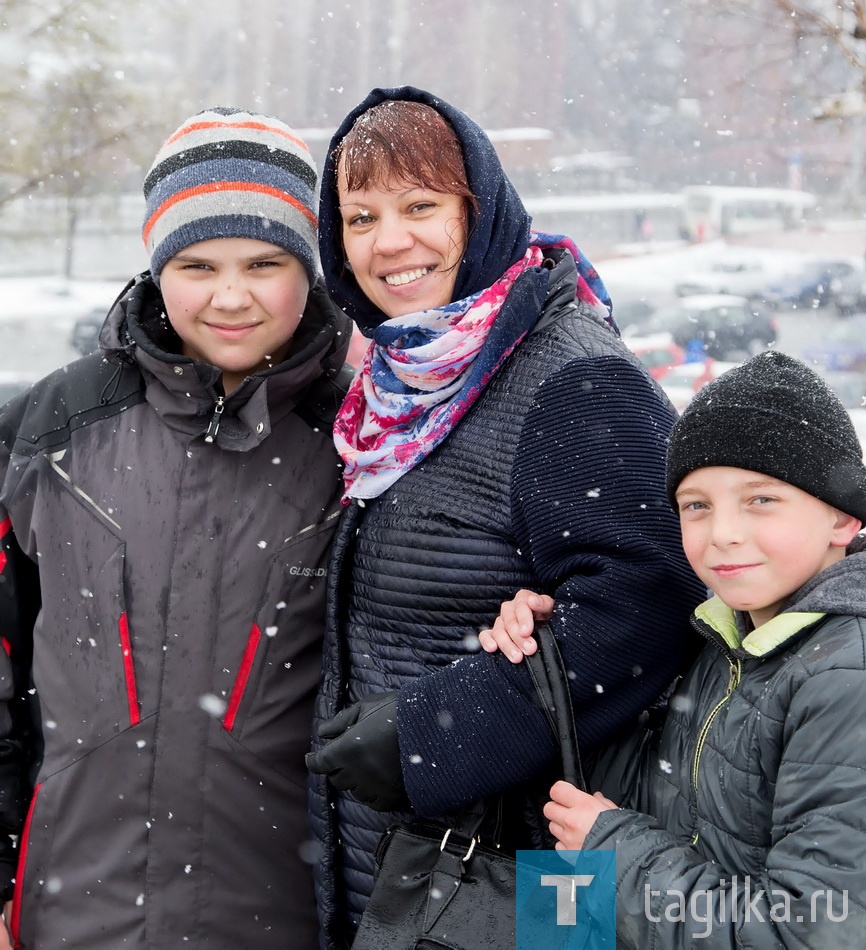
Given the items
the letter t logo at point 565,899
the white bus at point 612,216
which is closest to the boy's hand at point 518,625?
the letter t logo at point 565,899

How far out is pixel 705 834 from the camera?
1484mm

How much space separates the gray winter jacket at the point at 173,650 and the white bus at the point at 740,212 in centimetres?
1597

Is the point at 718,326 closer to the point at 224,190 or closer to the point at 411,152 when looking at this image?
the point at 224,190

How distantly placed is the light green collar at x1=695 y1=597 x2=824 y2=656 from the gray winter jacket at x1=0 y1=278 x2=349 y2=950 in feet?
2.80

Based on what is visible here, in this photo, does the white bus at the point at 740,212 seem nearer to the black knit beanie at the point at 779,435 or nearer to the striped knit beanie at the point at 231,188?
the striped knit beanie at the point at 231,188

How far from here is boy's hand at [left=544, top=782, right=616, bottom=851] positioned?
1555 mm

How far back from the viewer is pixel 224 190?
2139mm

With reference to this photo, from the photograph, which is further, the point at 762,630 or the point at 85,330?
the point at 85,330

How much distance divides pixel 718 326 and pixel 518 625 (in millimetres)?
14023

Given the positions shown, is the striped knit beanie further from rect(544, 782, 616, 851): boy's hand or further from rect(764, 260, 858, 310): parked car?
rect(764, 260, 858, 310): parked car

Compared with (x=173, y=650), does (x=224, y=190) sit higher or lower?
higher

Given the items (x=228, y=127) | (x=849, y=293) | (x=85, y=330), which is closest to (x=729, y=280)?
(x=849, y=293)

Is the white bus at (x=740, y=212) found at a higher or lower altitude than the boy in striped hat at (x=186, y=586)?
higher

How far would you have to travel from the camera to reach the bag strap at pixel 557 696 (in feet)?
5.27
